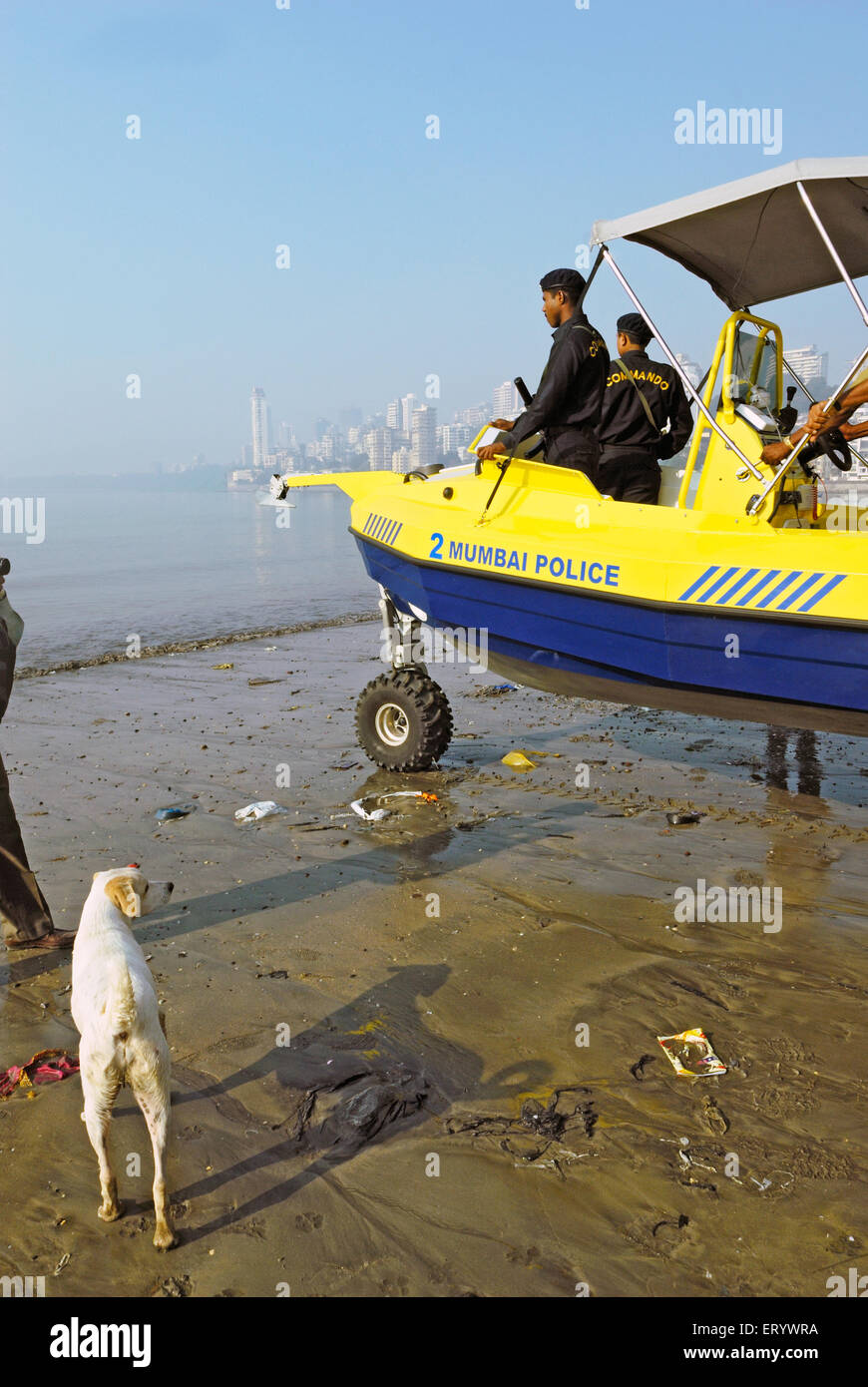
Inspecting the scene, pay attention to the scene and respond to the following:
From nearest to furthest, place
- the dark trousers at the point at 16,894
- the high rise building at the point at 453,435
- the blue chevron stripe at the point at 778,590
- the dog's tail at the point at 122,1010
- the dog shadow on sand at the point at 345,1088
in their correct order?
the dog's tail at the point at 122,1010 → the dog shadow on sand at the point at 345,1088 → the dark trousers at the point at 16,894 → the blue chevron stripe at the point at 778,590 → the high rise building at the point at 453,435

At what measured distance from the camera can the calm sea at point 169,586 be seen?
14.3 metres

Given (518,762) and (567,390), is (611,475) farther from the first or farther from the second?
(518,762)

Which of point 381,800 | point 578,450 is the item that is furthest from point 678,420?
point 381,800

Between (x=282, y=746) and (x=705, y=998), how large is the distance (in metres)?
4.36

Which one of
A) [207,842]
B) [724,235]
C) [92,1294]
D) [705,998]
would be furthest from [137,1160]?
[724,235]

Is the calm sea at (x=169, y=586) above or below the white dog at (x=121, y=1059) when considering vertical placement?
above

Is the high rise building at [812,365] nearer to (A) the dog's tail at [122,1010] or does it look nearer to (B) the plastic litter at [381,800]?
(B) the plastic litter at [381,800]

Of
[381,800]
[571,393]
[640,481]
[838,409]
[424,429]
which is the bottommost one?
[381,800]

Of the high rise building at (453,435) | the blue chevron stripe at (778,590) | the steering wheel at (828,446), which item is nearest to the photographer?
the blue chevron stripe at (778,590)

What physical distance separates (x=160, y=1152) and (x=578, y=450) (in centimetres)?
450

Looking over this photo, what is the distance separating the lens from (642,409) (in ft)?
19.6

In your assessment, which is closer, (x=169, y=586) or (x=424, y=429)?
(x=169, y=586)

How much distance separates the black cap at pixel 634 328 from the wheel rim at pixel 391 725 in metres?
2.89

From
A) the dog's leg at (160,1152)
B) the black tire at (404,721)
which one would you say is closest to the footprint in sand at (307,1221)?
the dog's leg at (160,1152)
